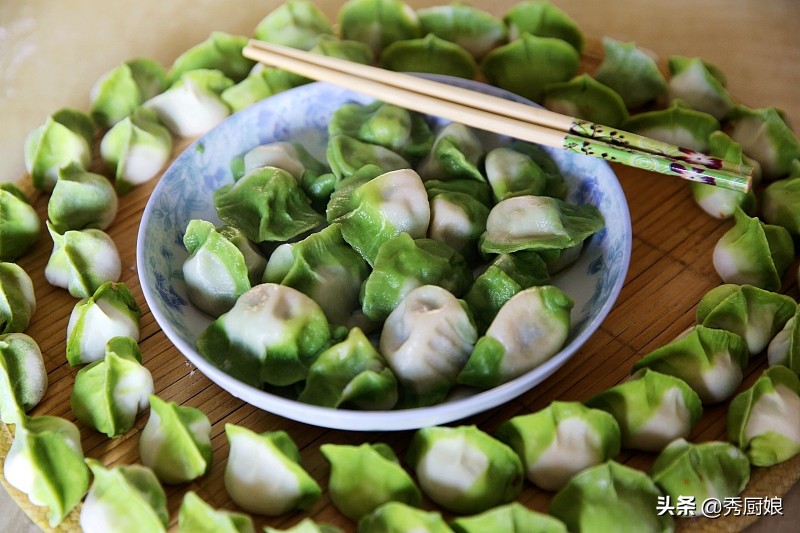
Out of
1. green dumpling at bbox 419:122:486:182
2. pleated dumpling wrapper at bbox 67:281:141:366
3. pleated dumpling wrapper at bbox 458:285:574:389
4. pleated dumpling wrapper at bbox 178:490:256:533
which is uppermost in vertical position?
green dumpling at bbox 419:122:486:182

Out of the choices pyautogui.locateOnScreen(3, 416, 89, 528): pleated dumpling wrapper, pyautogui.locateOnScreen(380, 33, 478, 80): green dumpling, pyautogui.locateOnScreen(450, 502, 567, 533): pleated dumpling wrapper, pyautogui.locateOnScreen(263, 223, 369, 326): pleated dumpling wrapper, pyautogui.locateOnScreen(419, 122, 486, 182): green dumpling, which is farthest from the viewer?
pyautogui.locateOnScreen(380, 33, 478, 80): green dumpling

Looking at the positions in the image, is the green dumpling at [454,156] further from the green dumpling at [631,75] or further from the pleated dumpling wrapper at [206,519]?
the pleated dumpling wrapper at [206,519]

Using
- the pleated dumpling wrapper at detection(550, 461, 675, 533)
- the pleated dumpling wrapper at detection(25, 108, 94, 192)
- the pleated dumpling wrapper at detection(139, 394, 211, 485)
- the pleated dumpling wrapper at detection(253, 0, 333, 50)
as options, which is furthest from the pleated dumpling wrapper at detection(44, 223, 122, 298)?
the pleated dumpling wrapper at detection(550, 461, 675, 533)

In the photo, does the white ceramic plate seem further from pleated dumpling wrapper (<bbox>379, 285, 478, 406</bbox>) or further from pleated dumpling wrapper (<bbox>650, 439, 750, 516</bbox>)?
pleated dumpling wrapper (<bbox>650, 439, 750, 516</bbox>)

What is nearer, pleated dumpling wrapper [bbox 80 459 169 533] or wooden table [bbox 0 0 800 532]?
pleated dumpling wrapper [bbox 80 459 169 533]

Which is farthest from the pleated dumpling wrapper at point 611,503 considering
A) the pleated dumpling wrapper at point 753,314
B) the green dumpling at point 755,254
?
the green dumpling at point 755,254

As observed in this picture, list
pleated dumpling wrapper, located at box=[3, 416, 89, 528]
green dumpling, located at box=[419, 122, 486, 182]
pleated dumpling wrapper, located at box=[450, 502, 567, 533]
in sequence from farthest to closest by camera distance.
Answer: green dumpling, located at box=[419, 122, 486, 182], pleated dumpling wrapper, located at box=[3, 416, 89, 528], pleated dumpling wrapper, located at box=[450, 502, 567, 533]

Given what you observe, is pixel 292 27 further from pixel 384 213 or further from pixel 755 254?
pixel 755 254

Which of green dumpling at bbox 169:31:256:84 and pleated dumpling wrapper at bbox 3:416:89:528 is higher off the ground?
green dumpling at bbox 169:31:256:84
